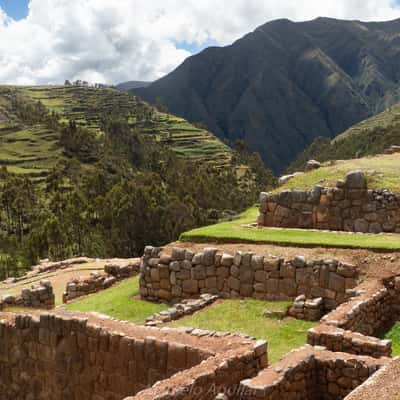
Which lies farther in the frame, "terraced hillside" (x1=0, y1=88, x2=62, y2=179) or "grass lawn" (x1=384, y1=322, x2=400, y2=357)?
"terraced hillside" (x1=0, y1=88, x2=62, y2=179)

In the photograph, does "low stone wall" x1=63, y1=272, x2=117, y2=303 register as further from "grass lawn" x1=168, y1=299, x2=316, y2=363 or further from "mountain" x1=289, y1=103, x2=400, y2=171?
"mountain" x1=289, y1=103, x2=400, y2=171

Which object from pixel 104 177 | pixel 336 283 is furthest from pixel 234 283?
pixel 104 177

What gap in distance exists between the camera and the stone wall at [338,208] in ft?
49.5

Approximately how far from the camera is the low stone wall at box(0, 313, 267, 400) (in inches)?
308

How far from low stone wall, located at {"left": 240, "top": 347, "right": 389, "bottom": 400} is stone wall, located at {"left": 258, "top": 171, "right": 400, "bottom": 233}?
7.93 metres

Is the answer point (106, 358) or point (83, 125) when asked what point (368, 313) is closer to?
point (106, 358)

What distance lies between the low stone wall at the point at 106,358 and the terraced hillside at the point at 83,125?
7403cm

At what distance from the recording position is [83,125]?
122 metres

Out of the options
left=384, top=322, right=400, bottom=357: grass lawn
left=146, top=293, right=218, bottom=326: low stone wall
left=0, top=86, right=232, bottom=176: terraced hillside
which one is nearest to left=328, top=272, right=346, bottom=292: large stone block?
left=384, top=322, right=400, bottom=357: grass lawn

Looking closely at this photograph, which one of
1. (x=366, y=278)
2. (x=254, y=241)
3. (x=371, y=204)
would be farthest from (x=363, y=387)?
(x=371, y=204)

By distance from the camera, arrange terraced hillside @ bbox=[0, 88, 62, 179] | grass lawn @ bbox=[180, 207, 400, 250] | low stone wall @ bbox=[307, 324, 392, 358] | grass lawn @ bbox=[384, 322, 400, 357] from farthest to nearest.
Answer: terraced hillside @ bbox=[0, 88, 62, 179] → grass lawn @ bbox=[180, 207, 400, 250] → grass lawn @ bbox=[384, 322, 400, 357] → low stone wall @ bbox=[307, 324, 392, 358]

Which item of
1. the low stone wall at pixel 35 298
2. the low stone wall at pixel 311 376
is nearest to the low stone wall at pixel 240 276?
the low stone wall at pixel 311 376

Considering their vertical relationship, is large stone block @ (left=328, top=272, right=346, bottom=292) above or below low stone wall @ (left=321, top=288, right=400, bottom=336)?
above

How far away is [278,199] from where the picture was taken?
16625 mm
